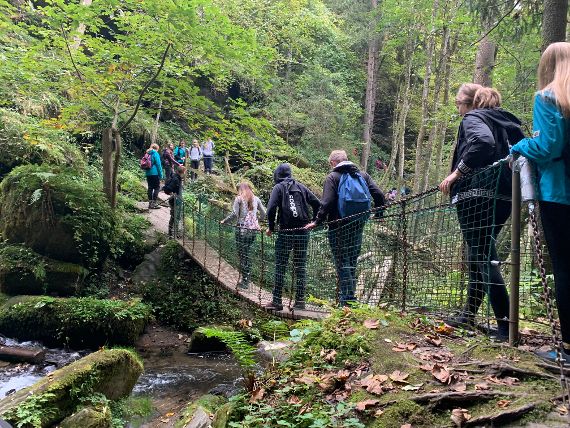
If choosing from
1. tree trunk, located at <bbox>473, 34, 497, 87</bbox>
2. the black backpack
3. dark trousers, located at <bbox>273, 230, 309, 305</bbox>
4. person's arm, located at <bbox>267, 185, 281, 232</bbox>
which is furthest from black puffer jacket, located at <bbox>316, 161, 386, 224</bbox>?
tree trunk, located at <bbox>473, 34, 497, 87</bbox>

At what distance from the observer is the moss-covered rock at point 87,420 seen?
399 centimetres

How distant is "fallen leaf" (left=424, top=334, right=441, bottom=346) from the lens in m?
2.94

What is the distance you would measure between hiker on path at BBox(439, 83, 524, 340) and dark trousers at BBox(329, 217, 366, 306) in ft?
4.64

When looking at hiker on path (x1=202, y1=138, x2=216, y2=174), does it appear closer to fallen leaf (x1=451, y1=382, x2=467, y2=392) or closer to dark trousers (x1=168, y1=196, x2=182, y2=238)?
dark trousers (x1=168, y1=196, x2=182, y2=238)

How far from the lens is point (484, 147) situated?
9.84ft

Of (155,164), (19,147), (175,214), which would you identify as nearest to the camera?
(175,214)

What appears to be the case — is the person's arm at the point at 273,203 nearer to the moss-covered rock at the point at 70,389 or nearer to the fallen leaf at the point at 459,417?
the moss-covered rock at the point at 70,389

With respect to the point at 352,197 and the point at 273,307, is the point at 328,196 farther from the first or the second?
the point at 273,307

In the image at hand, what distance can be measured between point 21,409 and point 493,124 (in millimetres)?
4544

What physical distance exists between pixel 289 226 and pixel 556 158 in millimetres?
3687

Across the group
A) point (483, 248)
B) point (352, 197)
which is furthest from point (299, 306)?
point (483, 248)

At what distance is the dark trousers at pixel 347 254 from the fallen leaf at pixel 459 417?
2.46 meters

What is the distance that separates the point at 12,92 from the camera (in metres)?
11.0

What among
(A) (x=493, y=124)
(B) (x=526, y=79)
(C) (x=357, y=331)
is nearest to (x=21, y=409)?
(C) (x=357, y=331)
